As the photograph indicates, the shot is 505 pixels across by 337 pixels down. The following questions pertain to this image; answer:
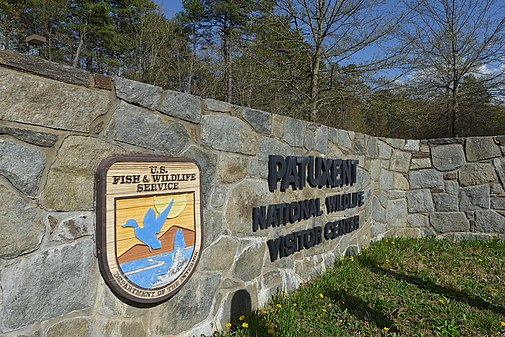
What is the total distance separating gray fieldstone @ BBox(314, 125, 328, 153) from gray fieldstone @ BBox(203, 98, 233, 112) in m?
1.27

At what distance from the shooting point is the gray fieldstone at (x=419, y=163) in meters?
5.26

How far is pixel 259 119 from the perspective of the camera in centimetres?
273

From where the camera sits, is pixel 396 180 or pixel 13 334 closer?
pixel 13 334

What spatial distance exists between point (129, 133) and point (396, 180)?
14.4ft

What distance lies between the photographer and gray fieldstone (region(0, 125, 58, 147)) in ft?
4.65

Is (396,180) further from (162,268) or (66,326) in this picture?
(66,326)

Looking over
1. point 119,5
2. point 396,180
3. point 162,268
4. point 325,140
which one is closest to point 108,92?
point 162,268

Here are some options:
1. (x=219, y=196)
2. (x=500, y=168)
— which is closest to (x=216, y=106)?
Answer: (x=219, y=196)

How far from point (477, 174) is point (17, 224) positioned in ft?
17.5

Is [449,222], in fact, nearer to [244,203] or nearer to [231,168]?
[244,203]

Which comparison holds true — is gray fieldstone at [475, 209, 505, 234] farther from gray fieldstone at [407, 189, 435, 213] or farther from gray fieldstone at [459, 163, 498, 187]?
gray fieldstone at [407, 189, 435, 213]

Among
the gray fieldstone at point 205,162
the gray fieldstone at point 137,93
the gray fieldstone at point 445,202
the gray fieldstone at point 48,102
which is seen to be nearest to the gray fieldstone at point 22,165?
the gray fieldstone at point 48,102

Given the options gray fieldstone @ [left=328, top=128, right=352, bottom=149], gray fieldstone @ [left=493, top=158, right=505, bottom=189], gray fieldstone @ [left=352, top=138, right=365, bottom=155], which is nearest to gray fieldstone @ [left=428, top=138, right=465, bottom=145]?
gray fieldstone @ [left=493, top=158, right=505, bottom=189]

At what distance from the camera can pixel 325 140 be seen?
3.64 meters
